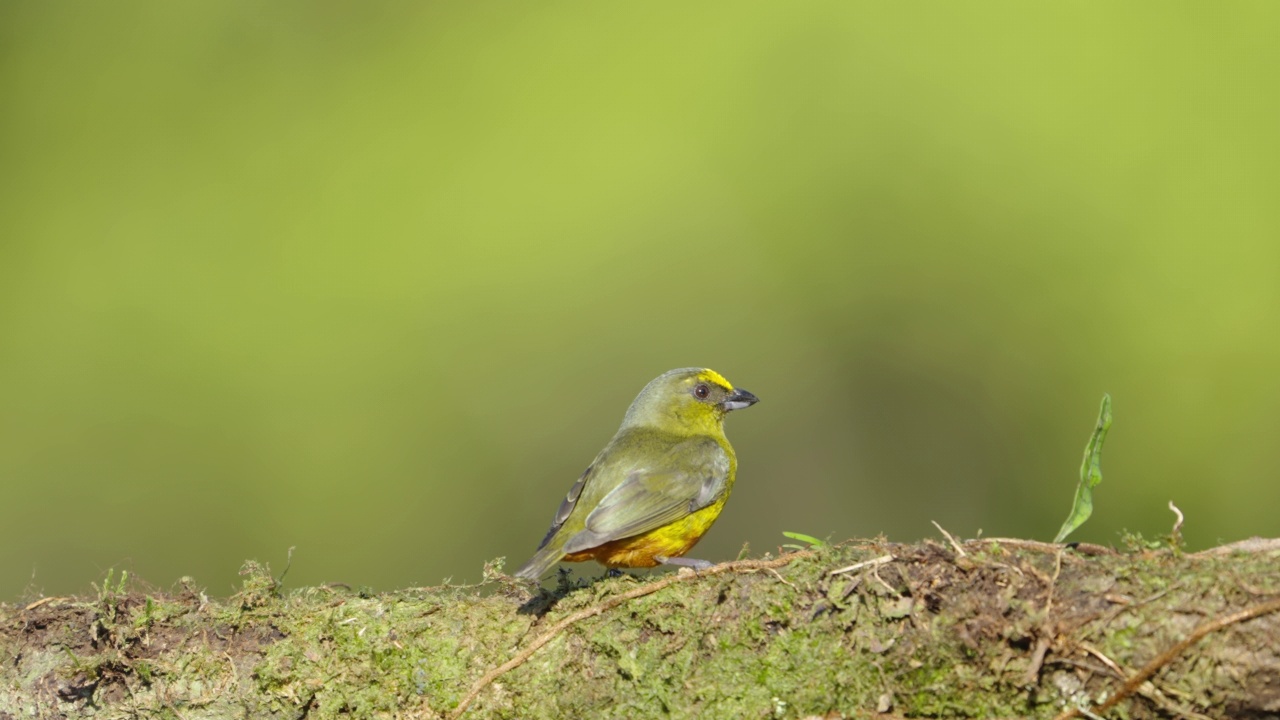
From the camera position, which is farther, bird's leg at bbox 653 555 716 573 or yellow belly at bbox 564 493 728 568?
yellow belly at bbox 564 493 728 568

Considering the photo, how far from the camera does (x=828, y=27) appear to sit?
8.00 m

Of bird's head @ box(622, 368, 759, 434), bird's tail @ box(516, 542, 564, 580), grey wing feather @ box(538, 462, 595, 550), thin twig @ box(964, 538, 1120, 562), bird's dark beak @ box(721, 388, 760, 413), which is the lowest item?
thin twig @ box(964, 538, 1120, 562)

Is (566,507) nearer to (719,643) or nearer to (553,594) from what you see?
(553,594)

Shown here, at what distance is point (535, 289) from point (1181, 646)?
6.03m

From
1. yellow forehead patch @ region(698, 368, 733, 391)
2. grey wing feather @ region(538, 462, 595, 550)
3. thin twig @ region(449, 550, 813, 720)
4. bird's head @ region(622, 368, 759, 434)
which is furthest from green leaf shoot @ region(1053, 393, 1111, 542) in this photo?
yellow forehead patch @ region(698, 368, 733, 391)

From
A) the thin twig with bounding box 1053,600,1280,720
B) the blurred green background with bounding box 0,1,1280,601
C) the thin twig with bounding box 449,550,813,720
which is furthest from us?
the blurred green background with bounding box 0,1,1280,601

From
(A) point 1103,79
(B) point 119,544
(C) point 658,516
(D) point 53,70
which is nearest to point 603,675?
(C) point 658,516

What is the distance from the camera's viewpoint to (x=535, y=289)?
27.0ft

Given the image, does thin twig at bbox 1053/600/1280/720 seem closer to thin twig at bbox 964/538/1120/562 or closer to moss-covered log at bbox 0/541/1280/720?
moss-covered log at bbox 0/541/1280/720

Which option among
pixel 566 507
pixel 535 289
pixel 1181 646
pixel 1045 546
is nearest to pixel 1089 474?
pixel 1045 546

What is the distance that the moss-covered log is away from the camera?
8.86ft

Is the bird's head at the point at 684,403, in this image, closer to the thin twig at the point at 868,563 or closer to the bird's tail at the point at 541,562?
the bird's tail at the point at 541,562

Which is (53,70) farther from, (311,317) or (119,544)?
(119,544)

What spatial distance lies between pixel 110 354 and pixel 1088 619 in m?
7.31
